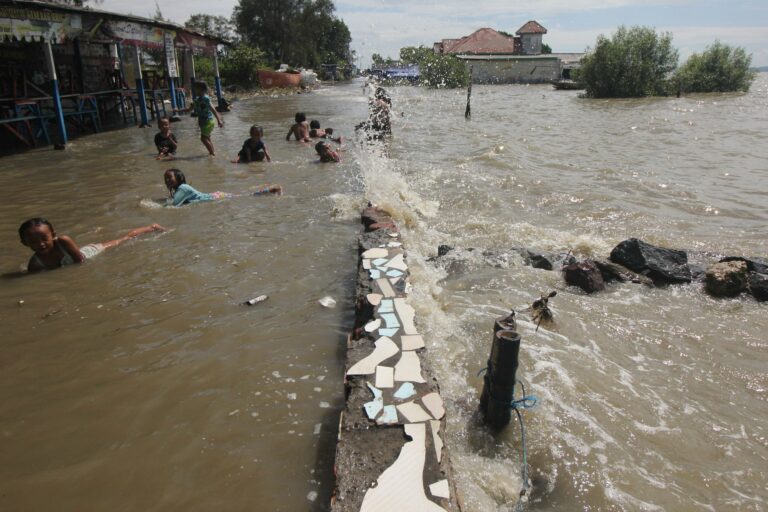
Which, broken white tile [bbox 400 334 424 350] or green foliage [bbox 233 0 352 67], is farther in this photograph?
green foliage [bbox 233 0 352 67]

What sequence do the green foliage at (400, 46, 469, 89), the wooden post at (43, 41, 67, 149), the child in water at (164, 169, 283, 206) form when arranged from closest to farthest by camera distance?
the child in water at (164, 169, 283, 206) < the wooden post at (43, 41, 67, 149) < the green foliage at (400, 46, 469, 89)

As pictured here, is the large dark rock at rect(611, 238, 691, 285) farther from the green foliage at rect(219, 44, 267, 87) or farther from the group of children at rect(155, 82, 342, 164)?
the green foliage at rect(219, 44, 267, 87)

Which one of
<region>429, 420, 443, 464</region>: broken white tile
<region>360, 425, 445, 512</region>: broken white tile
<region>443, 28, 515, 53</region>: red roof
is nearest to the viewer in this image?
<region>360, 425, 445, 512</region>: broken white tile

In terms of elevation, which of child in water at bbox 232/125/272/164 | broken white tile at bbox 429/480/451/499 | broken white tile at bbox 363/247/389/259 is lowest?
broken white tile at bbox 429/480/451/499

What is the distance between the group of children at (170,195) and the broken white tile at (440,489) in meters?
4.76

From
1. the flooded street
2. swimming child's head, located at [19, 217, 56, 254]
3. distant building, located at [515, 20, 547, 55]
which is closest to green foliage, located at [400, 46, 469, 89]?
distant building, located at [515, 20, 547, 55]

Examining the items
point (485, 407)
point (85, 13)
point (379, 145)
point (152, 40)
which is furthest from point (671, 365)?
point (152, 40)

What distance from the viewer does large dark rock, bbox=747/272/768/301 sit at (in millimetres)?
5285

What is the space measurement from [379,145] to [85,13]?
26.9 ft

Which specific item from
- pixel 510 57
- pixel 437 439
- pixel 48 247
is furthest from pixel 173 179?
pixel 510 57

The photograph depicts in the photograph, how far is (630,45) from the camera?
3869 centimetres

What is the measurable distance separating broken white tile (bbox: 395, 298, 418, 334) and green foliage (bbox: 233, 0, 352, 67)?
53.7 m

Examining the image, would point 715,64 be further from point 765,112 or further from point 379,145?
point 379,145

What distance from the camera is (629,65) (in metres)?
38.1
